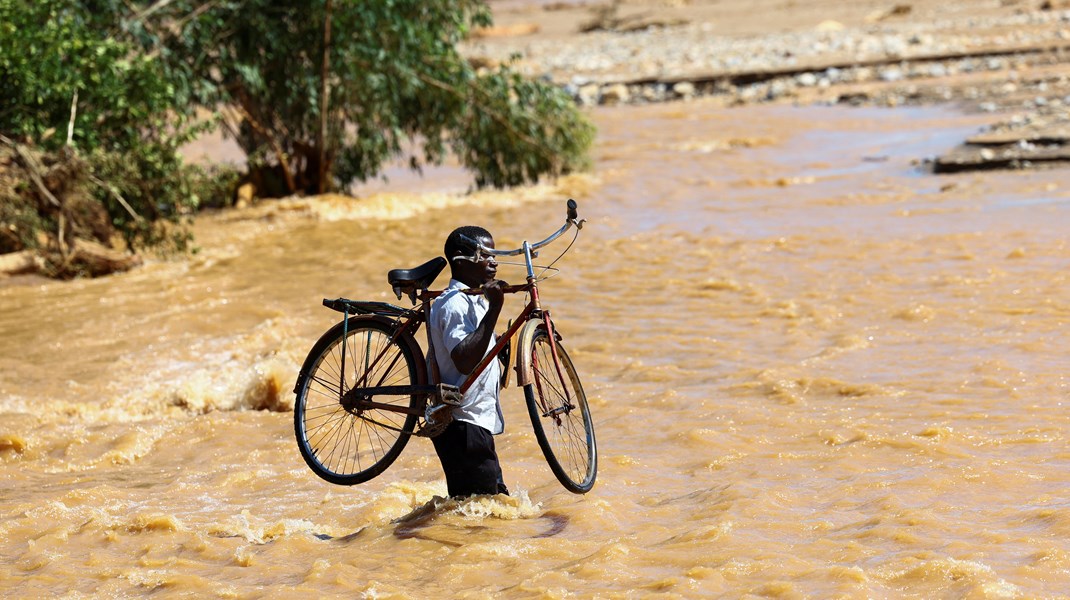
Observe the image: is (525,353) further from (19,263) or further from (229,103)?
(229,103)

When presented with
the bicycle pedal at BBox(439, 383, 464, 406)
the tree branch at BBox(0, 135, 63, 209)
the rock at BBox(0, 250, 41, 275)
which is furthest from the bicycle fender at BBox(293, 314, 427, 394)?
the rock at BBox(0, 250, 41, 275)

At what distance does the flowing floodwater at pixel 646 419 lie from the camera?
499 centimetres

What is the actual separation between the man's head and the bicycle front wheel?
1.18ft

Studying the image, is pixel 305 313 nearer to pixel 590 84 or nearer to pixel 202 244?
pixel 202 244

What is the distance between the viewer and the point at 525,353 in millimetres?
5191

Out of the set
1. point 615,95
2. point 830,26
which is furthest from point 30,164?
point 830,26

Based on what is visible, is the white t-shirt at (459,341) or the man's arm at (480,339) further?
the white t-shirt at (459,341)

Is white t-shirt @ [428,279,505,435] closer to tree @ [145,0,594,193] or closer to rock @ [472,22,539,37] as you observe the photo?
tree @ [145,0,594,193]

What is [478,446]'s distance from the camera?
5379 mm

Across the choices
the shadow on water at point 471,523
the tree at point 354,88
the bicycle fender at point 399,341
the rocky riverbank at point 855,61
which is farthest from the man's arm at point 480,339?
the rocky riverbank at point 855,61

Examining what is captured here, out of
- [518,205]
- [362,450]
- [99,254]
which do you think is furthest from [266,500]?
[518,205]

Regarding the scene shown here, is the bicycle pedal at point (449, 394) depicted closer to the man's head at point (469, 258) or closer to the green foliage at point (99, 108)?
the man's head at point (469, 258)

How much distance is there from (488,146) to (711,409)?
1035 cm

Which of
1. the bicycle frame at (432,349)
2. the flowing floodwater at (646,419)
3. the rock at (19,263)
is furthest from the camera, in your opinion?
the rock at (19,263)
